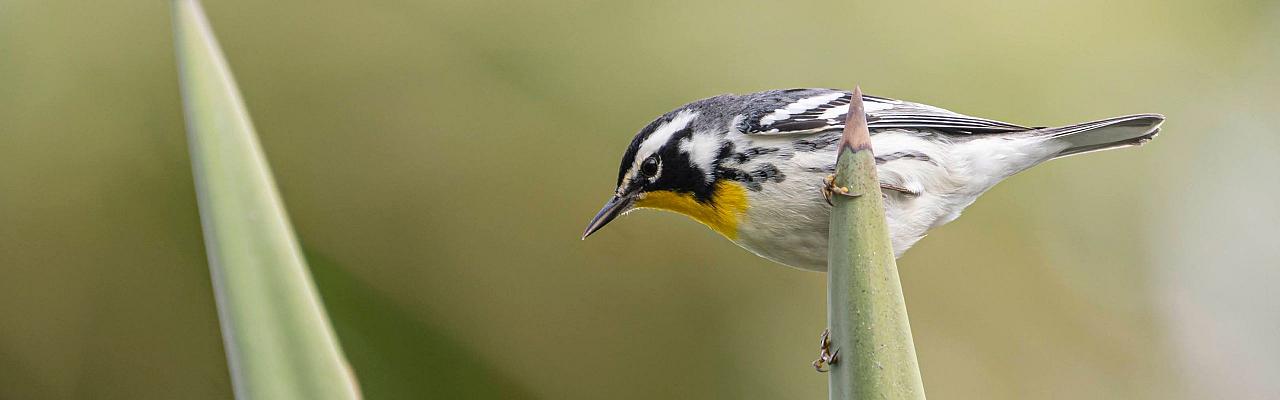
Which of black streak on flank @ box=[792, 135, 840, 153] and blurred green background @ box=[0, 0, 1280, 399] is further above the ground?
blurred green background @ box=[0, 0, 1280, 399]

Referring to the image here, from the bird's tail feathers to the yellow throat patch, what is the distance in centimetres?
33

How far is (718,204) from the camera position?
877 mm

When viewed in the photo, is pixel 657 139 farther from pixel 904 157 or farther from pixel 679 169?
pixel 904 157

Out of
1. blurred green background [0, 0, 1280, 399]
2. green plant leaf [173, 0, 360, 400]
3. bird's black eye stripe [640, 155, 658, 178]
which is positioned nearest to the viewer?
green plant leaf [173, 0, 360, 400]

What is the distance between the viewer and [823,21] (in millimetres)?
1967

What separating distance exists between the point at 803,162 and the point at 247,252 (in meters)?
0.54

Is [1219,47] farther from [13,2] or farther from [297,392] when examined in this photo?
[13,2]

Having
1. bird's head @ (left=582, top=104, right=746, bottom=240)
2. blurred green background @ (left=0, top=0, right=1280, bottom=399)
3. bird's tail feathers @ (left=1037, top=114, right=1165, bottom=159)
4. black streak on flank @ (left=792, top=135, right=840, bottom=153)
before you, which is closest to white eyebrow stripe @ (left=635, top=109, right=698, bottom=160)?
bird's head @ (left=582, top=104, right=746, bottom=240)

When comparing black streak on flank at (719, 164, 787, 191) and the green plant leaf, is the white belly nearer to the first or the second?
black streak on flank at (719, 164, 787, 191)

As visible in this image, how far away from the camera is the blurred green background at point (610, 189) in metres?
1.77

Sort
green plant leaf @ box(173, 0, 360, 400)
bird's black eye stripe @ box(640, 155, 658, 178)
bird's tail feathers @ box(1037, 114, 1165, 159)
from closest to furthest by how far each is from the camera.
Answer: green plant leaf @ box(173, 0, 360, 400), bird's tail feathers @ box(1037, 114, 1165, 159), bird's black eye stripe @ box(640, 155, 658, 178)

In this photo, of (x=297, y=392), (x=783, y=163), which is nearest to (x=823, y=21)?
(x=783, y=163)

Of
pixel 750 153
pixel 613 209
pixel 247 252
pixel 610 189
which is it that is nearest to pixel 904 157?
pixel 750 153

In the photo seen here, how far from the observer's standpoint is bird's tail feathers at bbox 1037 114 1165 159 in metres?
0.81
